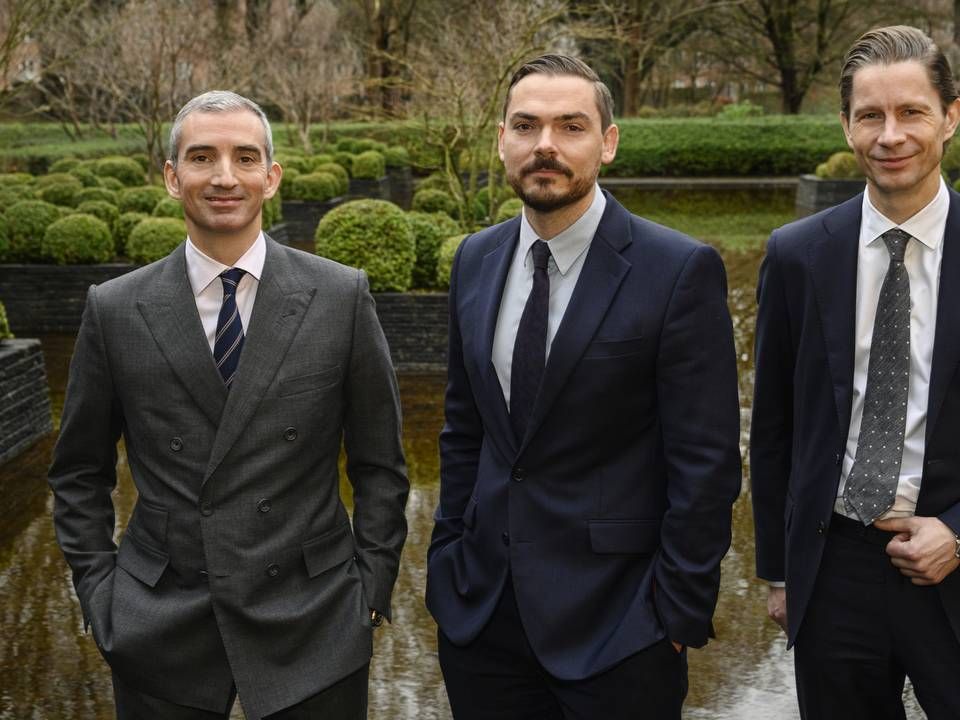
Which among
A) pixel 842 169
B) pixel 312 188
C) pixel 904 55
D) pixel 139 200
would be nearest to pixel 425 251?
pixel 139 200

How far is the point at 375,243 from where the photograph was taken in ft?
33.6

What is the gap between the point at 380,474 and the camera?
3.13 m

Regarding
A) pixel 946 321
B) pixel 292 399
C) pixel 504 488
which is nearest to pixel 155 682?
pixel 292 399

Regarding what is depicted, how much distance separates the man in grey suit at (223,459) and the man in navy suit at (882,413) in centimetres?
103

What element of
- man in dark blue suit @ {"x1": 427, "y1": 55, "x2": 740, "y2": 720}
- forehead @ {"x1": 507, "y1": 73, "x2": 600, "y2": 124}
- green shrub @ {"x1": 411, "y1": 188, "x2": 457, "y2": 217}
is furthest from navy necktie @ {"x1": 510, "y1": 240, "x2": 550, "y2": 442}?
green shrub @ {"x1": 411, "y1": 188, "x2": 457, "y2": 217}

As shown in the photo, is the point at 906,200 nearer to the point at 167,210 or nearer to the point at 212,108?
the point at 212,108

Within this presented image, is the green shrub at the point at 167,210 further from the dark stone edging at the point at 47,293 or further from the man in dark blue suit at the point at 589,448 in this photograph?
the man in dark blue suit at the point at 589,448

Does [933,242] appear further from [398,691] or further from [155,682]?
[398,691]

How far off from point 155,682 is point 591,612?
0.99m

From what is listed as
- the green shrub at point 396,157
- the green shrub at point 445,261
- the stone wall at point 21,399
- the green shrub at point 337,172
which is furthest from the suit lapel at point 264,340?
the green shrub at point 396,157

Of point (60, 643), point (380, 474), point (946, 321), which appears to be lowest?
point (60, 643)

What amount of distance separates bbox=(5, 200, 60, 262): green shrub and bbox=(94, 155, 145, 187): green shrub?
28.4ft

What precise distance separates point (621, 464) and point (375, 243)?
7565 millimetres

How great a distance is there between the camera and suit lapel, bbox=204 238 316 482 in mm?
2807
